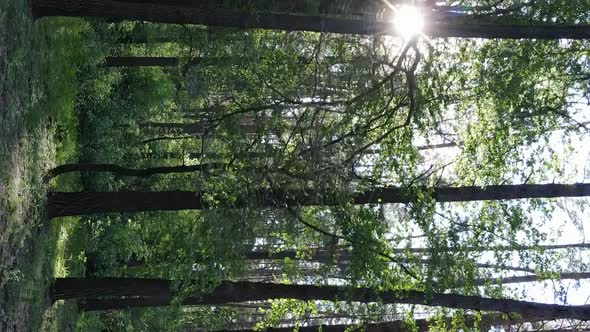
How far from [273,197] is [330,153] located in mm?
1205

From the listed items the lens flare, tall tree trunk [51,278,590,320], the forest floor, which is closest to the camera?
the lens flare

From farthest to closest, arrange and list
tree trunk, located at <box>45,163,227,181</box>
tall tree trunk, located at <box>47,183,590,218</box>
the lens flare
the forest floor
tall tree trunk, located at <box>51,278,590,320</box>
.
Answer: tree trunk, located at <box>45,163,227,181</box>, tall tree trunk, located at <box>51,278,590,320</box>, tall tree trunk, located at <box>47,183,590,218</box>, the forest floor, the lens flare

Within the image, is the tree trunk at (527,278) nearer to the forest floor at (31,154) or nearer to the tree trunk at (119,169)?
the tree trunk at (119,169)

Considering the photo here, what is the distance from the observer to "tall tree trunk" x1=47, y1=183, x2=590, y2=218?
10.8 m

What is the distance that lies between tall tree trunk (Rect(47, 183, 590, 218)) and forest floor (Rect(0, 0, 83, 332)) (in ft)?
2.35

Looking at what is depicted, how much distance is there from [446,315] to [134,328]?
35.9 ft

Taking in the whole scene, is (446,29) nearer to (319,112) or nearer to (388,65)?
(388,65)

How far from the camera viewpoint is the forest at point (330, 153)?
988 centimetres

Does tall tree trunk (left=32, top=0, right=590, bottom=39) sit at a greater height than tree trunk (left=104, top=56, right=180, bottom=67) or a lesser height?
lesser

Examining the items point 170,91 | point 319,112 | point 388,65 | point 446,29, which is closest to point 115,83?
point 170,91

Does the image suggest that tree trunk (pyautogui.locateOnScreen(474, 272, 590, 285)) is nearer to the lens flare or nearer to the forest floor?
the lens flare

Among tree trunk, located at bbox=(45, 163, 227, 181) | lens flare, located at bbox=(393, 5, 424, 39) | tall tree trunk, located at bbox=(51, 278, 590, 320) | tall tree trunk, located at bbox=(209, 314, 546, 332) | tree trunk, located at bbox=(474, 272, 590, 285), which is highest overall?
lens flare, located at bbox=(393, 5, 424, 39)

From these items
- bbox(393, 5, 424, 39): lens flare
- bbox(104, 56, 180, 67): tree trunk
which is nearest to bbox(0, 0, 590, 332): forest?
bbox(393, 5, 424, 39): lens flare

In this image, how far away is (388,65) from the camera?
10.2 m
